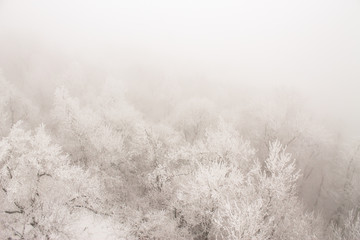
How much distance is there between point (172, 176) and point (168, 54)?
7272cm

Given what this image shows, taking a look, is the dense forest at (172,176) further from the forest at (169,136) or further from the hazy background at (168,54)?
the hazy background at (168,54)

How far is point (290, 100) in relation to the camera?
49.8 m

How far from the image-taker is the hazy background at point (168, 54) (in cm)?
6391

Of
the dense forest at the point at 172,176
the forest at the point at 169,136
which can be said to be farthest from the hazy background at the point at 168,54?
the dense forest at the point at 172,176

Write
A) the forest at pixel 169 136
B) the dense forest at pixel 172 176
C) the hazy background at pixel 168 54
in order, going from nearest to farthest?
the dense forest at pixel 172 176 → the forest at pixel 169 136 → the hazy background at pixel 168 54

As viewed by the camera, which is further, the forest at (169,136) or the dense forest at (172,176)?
the forest at (169,136)

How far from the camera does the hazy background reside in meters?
63.9

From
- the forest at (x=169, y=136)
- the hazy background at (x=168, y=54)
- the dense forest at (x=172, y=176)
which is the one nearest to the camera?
the dense forest at (x=172, y=176)

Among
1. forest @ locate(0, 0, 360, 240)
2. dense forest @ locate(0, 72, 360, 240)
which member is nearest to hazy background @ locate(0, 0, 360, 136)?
forest @ locate(0, 0, 360, 240)

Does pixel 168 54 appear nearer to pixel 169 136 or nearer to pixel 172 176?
pixel 169 136

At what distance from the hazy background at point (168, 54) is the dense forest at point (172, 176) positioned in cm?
1785

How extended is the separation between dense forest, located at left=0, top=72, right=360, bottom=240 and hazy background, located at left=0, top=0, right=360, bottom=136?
17854 millimetres

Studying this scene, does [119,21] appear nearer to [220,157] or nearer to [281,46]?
[281,46]

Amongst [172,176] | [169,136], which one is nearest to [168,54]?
[169,136]
